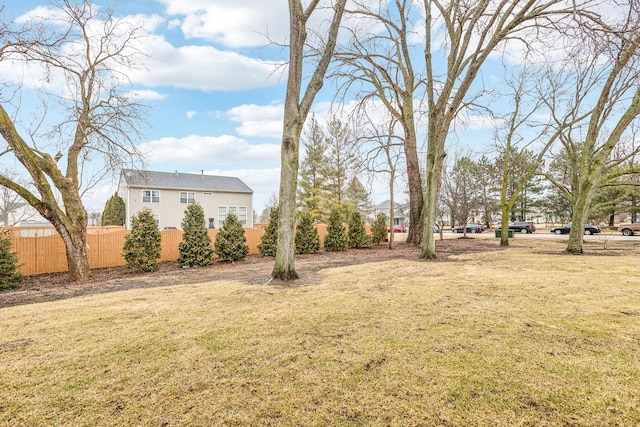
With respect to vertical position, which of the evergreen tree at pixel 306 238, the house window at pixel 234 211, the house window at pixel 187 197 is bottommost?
the evergreen tree at pixel 306 238

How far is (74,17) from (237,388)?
441 inches

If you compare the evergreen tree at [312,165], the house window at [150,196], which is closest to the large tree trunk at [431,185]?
the evergreen tree at [312,165]

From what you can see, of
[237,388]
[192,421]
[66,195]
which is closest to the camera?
[192,421]

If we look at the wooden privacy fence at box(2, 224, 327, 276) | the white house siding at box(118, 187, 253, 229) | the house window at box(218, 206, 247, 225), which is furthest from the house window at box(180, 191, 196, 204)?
Result: the wooden privacy fence at box(2, 224, 327, 276)

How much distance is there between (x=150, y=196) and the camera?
2372 cm

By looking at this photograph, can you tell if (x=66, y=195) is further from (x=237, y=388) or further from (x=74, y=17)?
(x=237, y=388)

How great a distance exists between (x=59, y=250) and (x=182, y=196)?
16095 mm

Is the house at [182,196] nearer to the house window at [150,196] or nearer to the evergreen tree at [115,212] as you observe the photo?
the house window at [150,196]

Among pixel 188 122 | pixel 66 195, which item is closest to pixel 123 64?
pixel 188 122

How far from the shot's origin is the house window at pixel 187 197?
2512 centimetres

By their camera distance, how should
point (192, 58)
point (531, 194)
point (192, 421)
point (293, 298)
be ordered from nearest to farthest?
point (192, 421), point (293, 298), point (192, 58), point (531, 194)

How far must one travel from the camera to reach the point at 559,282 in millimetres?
5559

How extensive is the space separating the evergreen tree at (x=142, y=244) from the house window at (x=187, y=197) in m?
16.6

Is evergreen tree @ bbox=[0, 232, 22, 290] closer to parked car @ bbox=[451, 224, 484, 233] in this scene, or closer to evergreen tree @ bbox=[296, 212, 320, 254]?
evergreen tree @ bbox=[296, 212, 320, 254]
